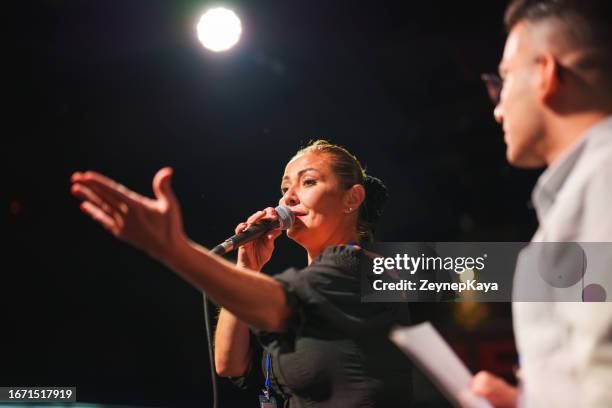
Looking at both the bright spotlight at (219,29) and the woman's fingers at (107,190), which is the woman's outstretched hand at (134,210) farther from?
the bright spotlight at (219,29)

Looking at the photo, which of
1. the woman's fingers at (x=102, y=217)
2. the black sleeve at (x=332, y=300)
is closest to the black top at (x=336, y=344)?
the black sleeve at (x=332, y=300)

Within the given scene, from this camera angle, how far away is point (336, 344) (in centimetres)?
162

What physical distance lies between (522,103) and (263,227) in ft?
3.41

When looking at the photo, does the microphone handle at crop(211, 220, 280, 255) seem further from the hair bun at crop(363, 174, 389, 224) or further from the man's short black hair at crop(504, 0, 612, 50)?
the man's short black hair at crop(504, 0, 612, 50)

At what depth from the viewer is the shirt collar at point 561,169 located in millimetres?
899

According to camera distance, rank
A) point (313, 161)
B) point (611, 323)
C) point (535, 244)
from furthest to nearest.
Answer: point (313, 161)
point (535, 244)
point (611, 323)

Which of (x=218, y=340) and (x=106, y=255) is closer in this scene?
(x=218, y=340)

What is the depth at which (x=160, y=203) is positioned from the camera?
94 cm

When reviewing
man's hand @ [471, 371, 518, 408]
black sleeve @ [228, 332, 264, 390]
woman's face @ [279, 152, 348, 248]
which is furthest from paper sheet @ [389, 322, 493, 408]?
black sleeve @ [228, 332, 264, 390]

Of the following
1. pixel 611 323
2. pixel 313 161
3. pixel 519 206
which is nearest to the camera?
pixel 611 323

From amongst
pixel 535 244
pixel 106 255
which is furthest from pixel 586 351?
pixel 106 255

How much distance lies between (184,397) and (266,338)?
2183 millimetres

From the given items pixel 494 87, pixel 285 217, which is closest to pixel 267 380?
pixel 285 217

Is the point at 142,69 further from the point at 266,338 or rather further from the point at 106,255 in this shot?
the point at 266,338
